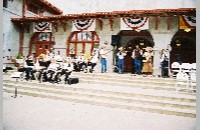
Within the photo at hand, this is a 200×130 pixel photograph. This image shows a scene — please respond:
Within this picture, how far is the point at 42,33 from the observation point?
1688 cm

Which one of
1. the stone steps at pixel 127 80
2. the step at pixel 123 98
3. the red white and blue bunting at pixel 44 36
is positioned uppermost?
the red white and blue bunting at pixel 44 36

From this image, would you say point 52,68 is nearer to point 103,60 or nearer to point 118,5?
point 103,60

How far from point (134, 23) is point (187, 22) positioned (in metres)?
2.77

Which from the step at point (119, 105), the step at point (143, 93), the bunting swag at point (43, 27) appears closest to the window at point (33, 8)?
the bunting swag at point (43, 27)

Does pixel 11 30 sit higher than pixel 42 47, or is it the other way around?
pixel 11 30

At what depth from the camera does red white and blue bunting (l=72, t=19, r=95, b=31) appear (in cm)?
1482

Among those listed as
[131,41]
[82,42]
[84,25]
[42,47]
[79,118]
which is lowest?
[79,118]

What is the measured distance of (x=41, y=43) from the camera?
16.8m

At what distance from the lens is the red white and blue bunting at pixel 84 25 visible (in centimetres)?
1482

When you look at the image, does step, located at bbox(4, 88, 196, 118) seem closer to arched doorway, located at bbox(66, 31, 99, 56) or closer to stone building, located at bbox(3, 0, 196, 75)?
stone building, located at bbox(3, 0, 196, 75)

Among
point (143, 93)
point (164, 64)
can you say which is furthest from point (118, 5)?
point (143, 93)

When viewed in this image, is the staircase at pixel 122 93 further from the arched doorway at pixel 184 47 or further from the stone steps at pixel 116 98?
the arched doorway at pixel 184 47

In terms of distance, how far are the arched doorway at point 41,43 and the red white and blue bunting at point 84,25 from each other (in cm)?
206

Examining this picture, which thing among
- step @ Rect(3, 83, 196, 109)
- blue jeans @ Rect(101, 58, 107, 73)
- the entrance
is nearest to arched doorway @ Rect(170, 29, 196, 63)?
blue jeans @ Rect(101, 58, 107, 73)
